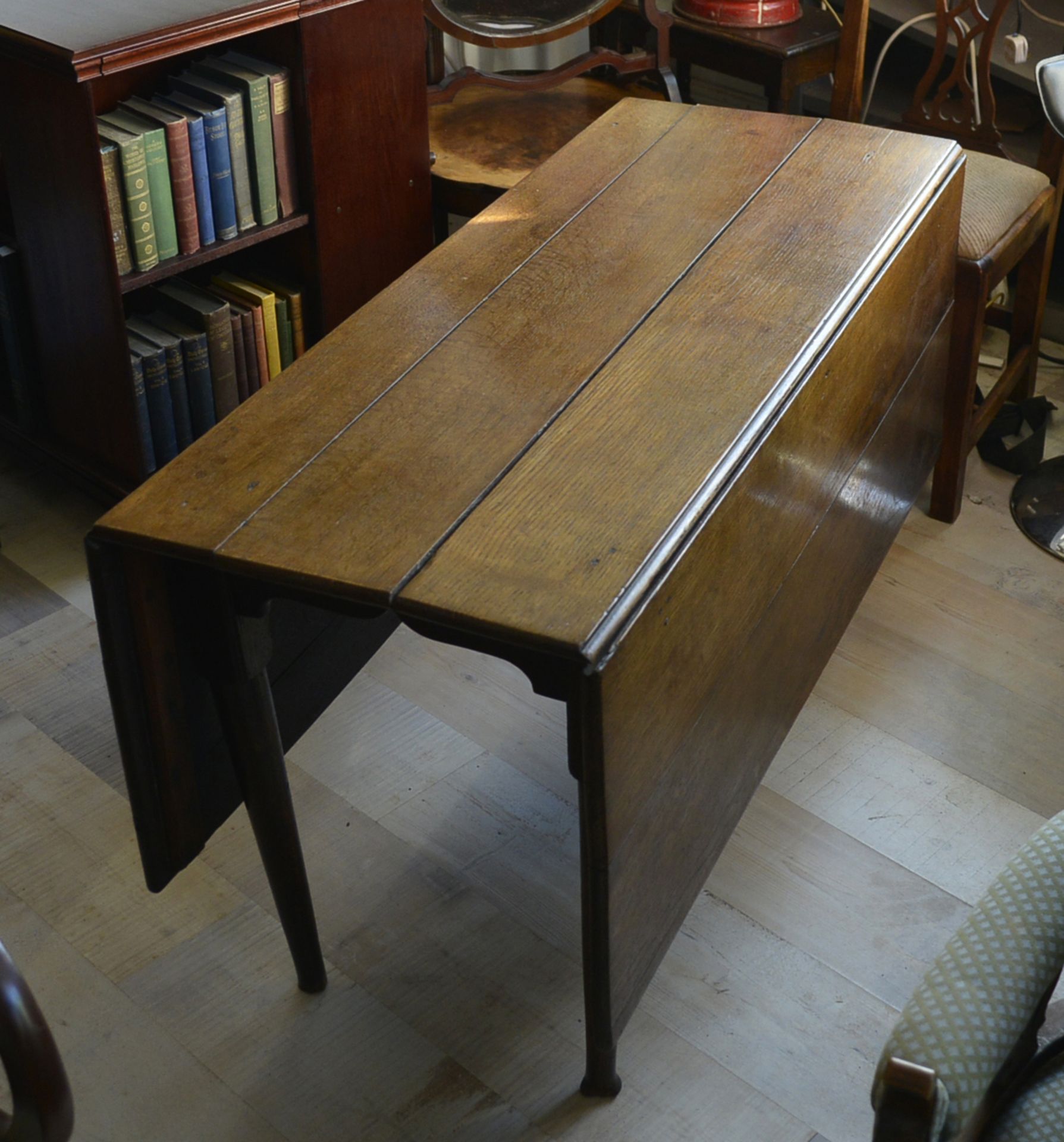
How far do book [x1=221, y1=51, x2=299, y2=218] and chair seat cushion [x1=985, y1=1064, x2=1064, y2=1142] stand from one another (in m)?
1.80

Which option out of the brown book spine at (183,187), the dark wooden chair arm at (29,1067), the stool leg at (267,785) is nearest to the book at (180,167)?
the brown book spine at (183,187)

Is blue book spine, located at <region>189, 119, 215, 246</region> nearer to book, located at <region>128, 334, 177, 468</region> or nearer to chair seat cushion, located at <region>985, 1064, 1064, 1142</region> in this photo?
book, located at <region>128, 334, 177, 468</region>

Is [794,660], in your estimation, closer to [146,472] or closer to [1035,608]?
[1035,608]

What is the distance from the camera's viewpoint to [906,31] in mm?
3133

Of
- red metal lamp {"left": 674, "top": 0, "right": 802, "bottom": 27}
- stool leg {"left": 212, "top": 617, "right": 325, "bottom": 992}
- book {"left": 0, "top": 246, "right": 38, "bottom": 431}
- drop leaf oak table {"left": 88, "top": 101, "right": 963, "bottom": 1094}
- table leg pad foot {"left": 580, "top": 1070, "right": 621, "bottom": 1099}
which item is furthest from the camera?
red metal lamp {"left": 674, "top": 0, "right": 802, "bottom": 27}

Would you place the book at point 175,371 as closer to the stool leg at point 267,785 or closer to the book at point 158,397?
the book at point 158,397

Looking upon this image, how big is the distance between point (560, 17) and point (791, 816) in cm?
172

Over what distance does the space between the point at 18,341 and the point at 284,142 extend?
0.59 metres

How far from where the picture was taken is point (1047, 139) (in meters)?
2.37

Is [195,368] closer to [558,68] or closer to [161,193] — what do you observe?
[161,193]

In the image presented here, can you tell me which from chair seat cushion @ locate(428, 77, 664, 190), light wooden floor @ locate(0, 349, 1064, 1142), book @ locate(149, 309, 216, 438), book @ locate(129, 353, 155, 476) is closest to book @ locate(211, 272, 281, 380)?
book @ locate(149, 309, 216, 438)

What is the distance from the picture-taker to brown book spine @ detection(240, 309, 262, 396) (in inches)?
89.0

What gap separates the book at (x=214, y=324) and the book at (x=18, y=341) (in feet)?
0.75

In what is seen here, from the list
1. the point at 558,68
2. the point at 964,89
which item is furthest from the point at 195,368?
the point at 964,89
